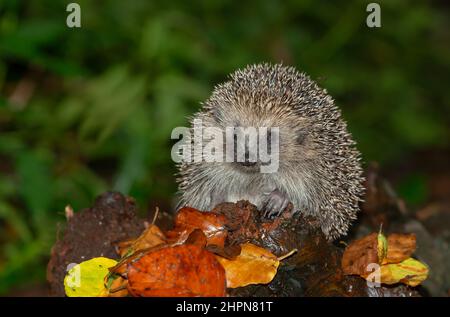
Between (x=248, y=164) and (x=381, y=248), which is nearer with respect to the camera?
(x=381, y=248)

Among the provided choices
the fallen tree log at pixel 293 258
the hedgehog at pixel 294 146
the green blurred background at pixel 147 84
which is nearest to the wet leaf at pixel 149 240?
the fallen tree log at pixel 293 258

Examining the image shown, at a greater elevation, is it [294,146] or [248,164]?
[294,146]

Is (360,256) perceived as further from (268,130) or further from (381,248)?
(268,130)

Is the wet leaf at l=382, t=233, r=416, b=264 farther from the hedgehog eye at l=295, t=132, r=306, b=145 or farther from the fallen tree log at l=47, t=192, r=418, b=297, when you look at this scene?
the hedgehog eye at l=295, t=132, r=306, b=145

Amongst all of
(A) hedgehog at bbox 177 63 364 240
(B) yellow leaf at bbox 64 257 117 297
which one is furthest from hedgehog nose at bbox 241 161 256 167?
(B) yellow leaf at bbox 64 257 117 297

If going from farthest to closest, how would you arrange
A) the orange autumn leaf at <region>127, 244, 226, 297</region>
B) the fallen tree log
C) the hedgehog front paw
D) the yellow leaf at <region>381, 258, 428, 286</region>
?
the hedgehog front paw, the yellow leaf at <region>381, 258, 428, 286</region>, the fallen tree log, the orange autumn leaf at <region>127, 244, 226, 297</region>

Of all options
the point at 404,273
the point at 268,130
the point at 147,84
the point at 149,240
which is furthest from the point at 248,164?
the point at 147,84
